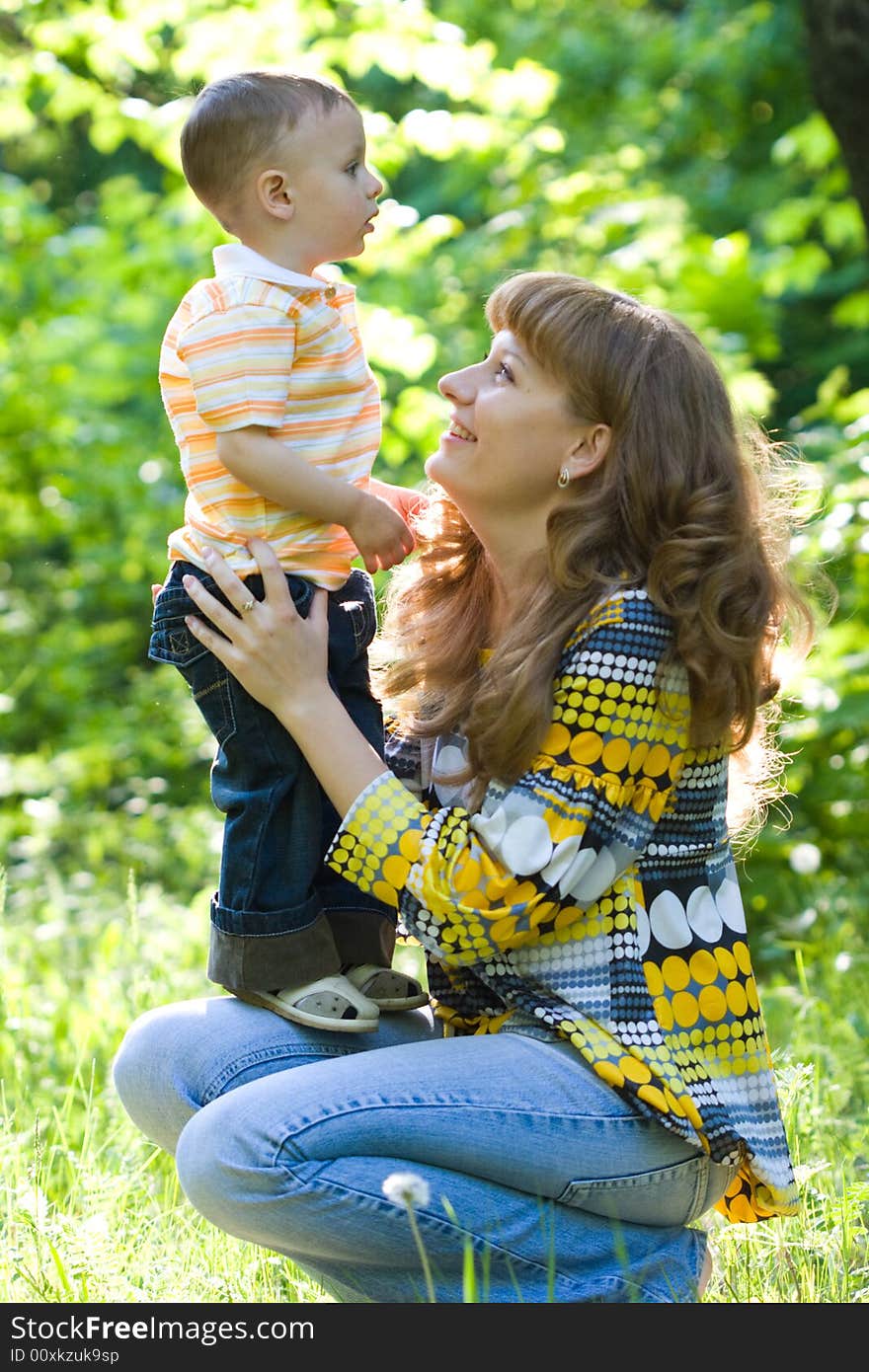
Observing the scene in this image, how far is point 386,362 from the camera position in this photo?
183 inches

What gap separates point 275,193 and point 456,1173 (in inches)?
49.4

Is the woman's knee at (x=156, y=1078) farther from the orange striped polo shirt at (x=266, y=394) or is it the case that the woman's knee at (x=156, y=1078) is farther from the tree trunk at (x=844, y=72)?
the tree trunk at (x=844, y=72)

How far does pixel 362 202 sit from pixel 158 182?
1018 cm

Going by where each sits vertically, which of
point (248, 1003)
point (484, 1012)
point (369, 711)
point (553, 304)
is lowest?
point (248, 1003)

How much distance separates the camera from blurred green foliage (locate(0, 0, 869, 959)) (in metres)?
4.72

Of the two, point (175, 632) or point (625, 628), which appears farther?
point (175, 632)

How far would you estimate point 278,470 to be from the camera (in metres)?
2.00

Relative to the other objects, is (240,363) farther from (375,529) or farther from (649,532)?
(649,532)

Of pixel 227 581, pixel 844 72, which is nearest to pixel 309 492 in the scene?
pixel 227 581

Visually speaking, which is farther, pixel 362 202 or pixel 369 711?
pixel 369 711

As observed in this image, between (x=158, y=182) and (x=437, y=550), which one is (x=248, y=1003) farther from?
(x=158, y=182)

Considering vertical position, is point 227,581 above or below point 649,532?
below

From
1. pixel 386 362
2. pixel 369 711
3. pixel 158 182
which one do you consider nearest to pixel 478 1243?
pixel 369 711

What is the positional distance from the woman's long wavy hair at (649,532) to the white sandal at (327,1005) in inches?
14.4
